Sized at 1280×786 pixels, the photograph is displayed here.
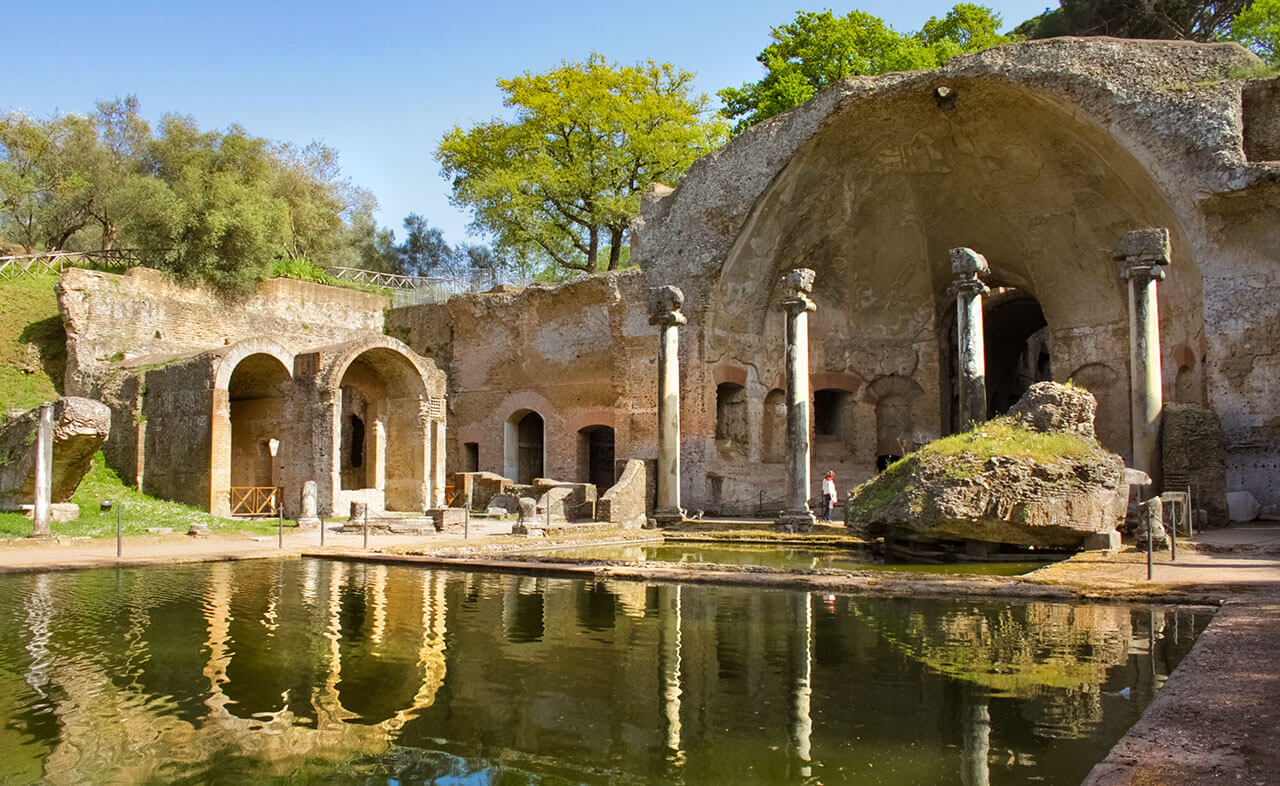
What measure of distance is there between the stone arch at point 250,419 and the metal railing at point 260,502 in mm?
199

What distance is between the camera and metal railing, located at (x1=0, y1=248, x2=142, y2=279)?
84.5ft

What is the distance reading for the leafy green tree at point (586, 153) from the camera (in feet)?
105

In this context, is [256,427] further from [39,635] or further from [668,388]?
[39,635]

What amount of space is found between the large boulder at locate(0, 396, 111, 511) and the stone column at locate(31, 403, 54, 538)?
235 mm

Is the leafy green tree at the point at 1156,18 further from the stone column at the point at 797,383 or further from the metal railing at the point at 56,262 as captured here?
the metal railing at the point at 56,262

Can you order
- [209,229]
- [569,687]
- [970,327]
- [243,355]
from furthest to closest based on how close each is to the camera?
[209,229] < [243,355] < [970,327] < [569,687]

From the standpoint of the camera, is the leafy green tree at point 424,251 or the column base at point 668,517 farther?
the leafy green tree at point 424,251

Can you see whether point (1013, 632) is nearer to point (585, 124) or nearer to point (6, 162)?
point (585, 124)

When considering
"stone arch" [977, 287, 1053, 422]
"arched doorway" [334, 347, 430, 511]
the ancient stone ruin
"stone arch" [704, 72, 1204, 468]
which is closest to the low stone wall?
the ancient stone ruin

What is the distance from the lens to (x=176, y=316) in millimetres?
24938

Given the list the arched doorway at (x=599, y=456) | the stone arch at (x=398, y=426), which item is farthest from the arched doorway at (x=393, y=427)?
the arched doorway at (x=599, y=456)

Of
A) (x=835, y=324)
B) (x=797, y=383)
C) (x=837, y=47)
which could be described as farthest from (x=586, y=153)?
(x=797, y=383)

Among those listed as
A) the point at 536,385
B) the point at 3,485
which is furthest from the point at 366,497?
the point at 3,485

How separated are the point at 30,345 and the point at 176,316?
3250 millimetres
